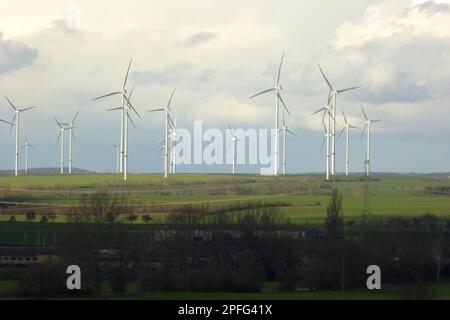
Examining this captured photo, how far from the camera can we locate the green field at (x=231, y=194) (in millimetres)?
73188

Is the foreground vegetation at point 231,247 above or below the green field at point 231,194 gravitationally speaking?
below

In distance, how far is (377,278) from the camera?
1510 inches

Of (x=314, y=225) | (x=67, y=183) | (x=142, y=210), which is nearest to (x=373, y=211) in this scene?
(x=314, y=225)

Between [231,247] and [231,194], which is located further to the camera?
[231,194]

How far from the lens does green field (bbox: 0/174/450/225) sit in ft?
240

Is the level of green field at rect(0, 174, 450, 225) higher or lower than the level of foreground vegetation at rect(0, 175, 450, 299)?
higher

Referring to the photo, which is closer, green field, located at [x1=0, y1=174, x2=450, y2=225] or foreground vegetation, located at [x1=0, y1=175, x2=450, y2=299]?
foreground vegetation, located at [x1=0, y1=175, x2=450, y2=299]

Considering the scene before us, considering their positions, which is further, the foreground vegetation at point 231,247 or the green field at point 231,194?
the green field at point 231,194

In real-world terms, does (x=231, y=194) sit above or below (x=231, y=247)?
above

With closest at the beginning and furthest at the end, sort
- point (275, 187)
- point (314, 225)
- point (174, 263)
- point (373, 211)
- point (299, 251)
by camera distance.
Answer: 1. point (174, 263)
2. point (299, 251)
3. point (314, 225)
4. point (373, 211)
5. point (275, 187)

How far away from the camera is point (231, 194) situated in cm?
9050

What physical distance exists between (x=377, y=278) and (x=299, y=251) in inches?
359
